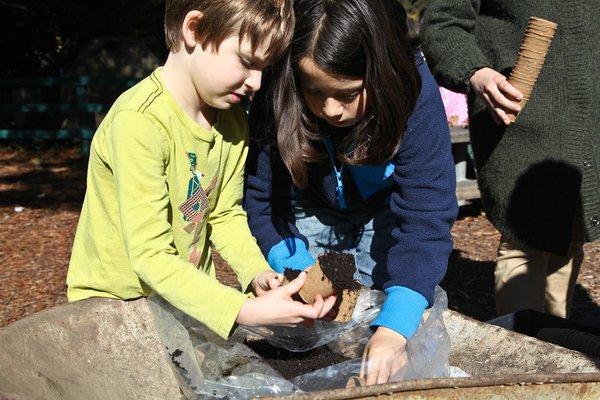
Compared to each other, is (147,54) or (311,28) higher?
(311,28)

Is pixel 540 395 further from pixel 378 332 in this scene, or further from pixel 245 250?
pixel 245 250

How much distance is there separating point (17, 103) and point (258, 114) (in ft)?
26.0

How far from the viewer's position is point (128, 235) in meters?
2.21

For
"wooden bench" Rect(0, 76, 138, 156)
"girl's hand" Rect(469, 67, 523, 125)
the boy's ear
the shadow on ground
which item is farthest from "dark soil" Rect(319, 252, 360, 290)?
"wooden bench" Rect(0, 76, 138, 156)

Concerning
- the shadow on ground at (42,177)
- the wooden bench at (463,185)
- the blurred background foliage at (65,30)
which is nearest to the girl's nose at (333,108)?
the wooden bench at (463,185)

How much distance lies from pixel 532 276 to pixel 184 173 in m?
1.50

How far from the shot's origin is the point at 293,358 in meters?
2.61

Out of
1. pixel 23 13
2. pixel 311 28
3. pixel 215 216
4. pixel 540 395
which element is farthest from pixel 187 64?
pixel 23 13

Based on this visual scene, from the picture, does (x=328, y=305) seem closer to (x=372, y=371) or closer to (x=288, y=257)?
(x=372, y=371)

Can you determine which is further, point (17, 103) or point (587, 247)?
point (17, 103)

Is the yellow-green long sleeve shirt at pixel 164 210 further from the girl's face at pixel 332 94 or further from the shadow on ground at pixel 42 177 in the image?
the shadow on ground at pixel 42 177

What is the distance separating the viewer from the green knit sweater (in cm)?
304

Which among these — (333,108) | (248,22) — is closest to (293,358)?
(333,108)

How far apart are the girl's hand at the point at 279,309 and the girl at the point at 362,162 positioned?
246 millimetres
